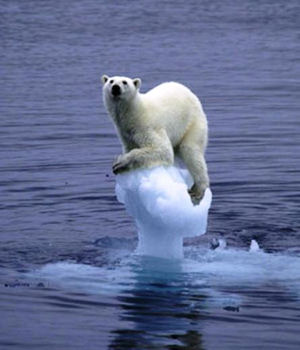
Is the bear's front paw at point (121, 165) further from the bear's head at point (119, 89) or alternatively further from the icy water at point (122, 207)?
the icy water at point (122, 207)

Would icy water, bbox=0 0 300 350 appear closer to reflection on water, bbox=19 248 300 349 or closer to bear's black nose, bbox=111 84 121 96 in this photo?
reflection on water, bbox=19 248 300 349

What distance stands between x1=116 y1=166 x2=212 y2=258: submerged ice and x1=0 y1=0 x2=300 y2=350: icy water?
212 millimetres

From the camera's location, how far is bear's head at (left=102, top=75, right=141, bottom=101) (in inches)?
395

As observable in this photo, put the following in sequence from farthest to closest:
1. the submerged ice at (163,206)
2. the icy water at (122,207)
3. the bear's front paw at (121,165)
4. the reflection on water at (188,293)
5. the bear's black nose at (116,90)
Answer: the submerged ice at (163,206) < the bear's front paw at (121,165) < the bear's black nose at (116,90) < the icy water at (122,207) < the reflection on water at (188,293)

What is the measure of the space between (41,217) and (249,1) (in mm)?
23681

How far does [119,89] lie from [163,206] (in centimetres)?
121

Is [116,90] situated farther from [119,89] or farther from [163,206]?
[163,206]

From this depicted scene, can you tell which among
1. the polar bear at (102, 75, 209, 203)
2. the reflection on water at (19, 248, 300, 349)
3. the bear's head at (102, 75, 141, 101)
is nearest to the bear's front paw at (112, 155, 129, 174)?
the polar bear at (102, 75, 209, 203)

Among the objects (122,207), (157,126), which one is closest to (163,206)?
(157,126)

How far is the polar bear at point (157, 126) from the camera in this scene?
10195 millimetres

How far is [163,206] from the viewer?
10547 mm

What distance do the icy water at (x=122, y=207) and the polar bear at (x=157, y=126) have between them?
108cm

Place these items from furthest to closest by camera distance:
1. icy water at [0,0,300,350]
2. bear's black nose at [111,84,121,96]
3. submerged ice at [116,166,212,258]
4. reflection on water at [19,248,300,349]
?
1. submerged ice at [116,166,212,258]
2. bear's black nose at [111,84,121,96]
3. icy water at [0,0,300,350]
4. reflection on water at [19,248,300,349]

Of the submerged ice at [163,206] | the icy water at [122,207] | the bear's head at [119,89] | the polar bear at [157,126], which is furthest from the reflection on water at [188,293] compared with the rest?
the bear's head at [119,89]
